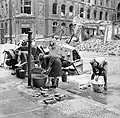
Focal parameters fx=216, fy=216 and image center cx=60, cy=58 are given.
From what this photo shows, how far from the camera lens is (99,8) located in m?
44.0

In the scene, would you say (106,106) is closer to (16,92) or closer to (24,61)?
(16,92)

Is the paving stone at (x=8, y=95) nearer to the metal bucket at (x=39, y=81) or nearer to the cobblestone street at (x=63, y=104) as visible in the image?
the cobblestone street at (x=63, y=104)

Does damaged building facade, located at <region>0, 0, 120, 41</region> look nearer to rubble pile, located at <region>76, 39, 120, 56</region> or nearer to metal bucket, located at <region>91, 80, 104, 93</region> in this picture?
rubble pile, located at <region>76, 39, 120, 56</region>

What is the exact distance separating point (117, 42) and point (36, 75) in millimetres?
18753

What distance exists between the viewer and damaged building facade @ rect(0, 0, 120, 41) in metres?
32.8

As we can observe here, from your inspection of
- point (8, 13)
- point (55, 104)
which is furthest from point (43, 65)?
point (8, 13)

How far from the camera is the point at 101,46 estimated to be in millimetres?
A: 25812

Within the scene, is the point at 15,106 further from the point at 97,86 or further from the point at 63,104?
the point at 97,86

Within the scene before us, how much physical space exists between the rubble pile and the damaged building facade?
807cm

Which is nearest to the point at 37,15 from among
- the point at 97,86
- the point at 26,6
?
the point at 26,6

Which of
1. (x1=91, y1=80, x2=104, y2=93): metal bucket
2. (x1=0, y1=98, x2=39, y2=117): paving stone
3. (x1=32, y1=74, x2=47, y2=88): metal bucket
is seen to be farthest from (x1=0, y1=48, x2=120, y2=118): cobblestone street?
(x1=32, y1=74, x2=47, y2=88): metal bucket

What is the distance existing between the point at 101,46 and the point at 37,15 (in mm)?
12537

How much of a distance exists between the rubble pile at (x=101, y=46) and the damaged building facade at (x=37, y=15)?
26.5 ft

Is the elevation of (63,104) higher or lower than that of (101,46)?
lower
